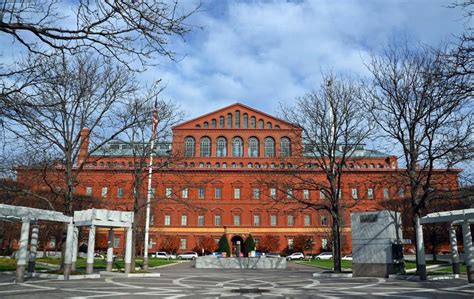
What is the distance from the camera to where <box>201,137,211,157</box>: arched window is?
219ft

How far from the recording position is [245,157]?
217ft

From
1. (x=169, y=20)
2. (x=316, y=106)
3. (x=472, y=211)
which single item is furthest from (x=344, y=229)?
(x=169, y=20)

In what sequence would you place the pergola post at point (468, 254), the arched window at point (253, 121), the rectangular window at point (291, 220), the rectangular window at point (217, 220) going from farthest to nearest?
the arched window at point (253, 121) → the rectangular window at point (291, 220) → the rectangular window at point (217, 220) → the pergola post at point (468, 254)

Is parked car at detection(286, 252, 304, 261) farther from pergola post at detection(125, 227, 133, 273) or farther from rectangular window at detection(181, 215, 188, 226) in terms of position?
pergola post at detection(125, 227, 133, 273)

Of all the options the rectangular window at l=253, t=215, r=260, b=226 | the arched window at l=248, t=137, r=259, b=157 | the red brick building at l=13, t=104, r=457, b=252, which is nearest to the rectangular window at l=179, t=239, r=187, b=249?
the red brick building at l=13, t=104, r=457, b=252

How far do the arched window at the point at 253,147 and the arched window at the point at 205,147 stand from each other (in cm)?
690

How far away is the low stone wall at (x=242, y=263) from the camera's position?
121ft

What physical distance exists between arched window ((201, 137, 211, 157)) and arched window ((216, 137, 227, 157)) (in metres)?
1.52

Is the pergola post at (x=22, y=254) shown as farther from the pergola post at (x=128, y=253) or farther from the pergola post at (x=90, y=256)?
the pergola post at (x=128, y=253)

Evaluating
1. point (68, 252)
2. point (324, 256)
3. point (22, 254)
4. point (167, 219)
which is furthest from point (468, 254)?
point (167, 219)

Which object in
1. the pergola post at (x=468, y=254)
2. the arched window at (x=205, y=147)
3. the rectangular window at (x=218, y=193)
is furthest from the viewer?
the arched window at (x=205, y=147)

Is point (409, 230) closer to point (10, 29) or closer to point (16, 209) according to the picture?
point (16, 209)

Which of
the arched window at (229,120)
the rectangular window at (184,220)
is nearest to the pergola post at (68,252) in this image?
the rectangular window at (184,220)

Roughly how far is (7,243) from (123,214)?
4321 cm
